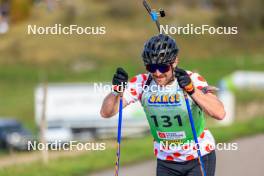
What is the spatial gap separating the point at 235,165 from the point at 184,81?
6383mm

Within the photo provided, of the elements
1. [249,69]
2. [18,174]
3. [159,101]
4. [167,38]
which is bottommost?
[18,174]

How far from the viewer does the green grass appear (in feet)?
38.4

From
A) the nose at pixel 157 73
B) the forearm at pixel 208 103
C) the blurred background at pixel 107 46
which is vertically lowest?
the forearm at pixel 208 103

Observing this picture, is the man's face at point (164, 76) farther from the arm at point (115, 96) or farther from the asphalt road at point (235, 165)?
the asphalt road at point (235, 165)

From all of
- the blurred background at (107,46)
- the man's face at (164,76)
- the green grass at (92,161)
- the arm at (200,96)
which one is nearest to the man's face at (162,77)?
the man's face at (164,76)

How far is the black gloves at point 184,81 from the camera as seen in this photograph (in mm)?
5258

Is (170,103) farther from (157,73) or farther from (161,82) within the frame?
(157,73)

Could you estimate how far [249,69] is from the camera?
190 ft

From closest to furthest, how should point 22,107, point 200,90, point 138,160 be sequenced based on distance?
point 200,90 → point 138,160 → point 22,107

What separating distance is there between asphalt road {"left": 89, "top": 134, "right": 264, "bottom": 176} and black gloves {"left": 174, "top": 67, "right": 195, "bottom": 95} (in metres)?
5.40

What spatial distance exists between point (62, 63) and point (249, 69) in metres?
17.0

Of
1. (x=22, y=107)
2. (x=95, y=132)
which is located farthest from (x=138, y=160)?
(x=22, y=107)

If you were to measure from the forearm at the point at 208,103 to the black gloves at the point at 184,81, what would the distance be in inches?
2.3

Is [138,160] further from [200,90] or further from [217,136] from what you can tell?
[200,90]
